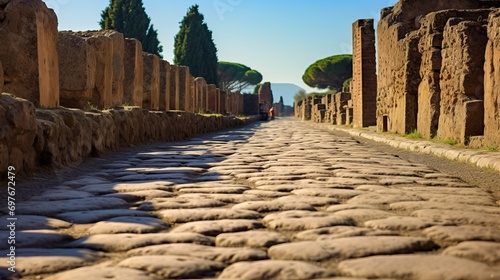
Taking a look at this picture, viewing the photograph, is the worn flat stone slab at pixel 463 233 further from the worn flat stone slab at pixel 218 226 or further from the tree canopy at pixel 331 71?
the tree canopy at pixel 331 71

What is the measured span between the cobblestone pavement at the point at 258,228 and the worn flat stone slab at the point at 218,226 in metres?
0.01

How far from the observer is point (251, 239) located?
277 cm

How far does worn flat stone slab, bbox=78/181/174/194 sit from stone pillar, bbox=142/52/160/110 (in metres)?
8.56

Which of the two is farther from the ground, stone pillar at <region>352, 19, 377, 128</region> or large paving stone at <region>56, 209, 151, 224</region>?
stone pillar at <region>352, 19, 377, 128</region>

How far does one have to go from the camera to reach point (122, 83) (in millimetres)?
11070

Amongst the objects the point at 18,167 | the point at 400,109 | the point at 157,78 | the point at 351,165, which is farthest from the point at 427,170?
the point at 157,78

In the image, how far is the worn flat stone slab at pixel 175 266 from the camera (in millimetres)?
2234

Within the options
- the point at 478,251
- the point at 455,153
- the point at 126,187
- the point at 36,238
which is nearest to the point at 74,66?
the point at 126,187

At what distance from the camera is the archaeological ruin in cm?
724

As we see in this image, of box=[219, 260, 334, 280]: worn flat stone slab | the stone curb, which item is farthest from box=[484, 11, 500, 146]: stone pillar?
box=[219, 260, 334, 280]: worn flat stone slab

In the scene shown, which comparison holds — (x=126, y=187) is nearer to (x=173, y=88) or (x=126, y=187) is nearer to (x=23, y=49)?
(x=23, y=49)

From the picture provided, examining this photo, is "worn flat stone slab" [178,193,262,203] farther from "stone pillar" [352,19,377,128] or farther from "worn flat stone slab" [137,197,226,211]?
"stone pillar" [352,19,377,128]

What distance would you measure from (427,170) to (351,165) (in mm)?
836

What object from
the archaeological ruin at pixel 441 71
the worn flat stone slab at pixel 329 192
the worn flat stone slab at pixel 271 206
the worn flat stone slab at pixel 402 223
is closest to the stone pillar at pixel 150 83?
the archaeological ruin at pixel 441 71
